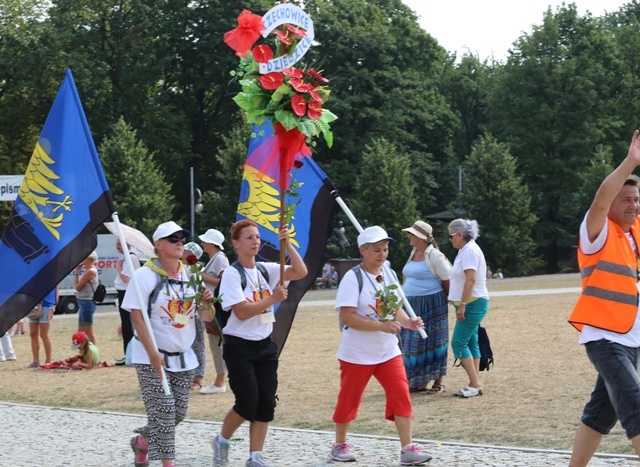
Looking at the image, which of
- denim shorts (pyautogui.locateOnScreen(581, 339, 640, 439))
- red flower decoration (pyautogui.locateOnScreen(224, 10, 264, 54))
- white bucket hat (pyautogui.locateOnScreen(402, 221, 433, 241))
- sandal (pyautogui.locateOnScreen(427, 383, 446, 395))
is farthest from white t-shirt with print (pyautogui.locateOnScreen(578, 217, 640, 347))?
sandal (pyautogui.locateOnScreen(427, 383, 446, 395))

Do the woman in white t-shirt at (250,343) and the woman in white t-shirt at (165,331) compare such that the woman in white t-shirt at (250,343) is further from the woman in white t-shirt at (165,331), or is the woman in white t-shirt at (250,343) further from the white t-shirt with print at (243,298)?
the woman in white t-shirt at (165,331)

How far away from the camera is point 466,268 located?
37.7 feet

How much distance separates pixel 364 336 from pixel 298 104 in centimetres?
190

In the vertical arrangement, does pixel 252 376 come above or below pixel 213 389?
above

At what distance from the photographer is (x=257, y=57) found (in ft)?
25.8

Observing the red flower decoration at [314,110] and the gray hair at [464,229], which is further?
the gray hair at [464,229]

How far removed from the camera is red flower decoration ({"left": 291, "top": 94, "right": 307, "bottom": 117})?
7.80m

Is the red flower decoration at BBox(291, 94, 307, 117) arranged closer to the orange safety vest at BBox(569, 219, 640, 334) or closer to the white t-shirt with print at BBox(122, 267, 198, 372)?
the white t-shirt with print at BBox(122, 267, 198, 372)

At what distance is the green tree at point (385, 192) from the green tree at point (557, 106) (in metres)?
14.1

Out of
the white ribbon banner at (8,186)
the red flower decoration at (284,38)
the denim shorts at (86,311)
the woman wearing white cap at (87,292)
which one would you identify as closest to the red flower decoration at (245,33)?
the red flower decoration at (284,38)

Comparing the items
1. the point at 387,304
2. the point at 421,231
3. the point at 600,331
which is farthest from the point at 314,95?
the point at 421,231

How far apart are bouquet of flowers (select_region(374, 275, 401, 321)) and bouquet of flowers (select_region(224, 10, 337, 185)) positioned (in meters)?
1.14

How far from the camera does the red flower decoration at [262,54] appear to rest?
25.6 ft

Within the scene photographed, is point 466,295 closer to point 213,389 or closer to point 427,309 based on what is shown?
point 427,309
